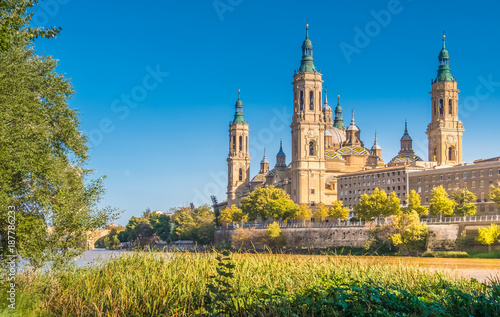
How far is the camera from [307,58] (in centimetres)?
14038

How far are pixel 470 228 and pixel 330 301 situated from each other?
2413 inches

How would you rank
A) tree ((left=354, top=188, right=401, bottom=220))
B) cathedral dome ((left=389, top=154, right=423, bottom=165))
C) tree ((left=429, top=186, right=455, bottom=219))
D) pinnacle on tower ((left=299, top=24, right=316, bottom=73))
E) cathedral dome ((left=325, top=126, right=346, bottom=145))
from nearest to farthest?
tree ((left=429, top=186, right=455, bottom=219)), tree ((left=354, top=188, right=401, bottom=220)), pinnacle on tower ((left=299, top=24, right=316, bottom=73)), cathedral dome ((left=389, top=154, right=423, bottom=165)), cathedral dome ((left=325, top=126, right=346, bottom=145))

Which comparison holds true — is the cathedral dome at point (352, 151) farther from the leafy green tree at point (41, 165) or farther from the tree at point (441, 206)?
the leafy green tree at point (41, 165)

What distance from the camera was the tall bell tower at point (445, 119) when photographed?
144m

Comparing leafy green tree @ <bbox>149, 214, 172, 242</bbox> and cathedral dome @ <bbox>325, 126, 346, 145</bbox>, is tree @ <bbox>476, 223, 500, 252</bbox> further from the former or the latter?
cathedral dome @ <bbox>325, 126, 346, 145</bbox>

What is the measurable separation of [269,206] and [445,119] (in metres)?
53.9

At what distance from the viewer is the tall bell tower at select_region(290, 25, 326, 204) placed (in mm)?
132500

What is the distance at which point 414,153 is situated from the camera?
16112 centimetres

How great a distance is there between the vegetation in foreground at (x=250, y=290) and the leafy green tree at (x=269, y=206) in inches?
3534

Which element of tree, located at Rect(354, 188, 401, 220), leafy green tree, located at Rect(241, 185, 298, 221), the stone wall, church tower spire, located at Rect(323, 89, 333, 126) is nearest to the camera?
the stone wall

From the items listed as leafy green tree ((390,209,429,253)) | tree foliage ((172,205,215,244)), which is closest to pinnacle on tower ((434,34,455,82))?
tree foliage ((172,205,215,244))

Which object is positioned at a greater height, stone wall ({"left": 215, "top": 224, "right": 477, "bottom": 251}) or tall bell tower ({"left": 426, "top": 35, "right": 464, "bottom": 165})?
tall bell tower ({"left": 426, "top": 35, "right": 464, "bottom": 165})

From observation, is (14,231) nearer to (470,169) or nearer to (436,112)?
(470,169)

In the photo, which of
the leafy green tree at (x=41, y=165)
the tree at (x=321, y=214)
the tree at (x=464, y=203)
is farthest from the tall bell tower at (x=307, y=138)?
the leafy green tree at (x=41, y=165)
